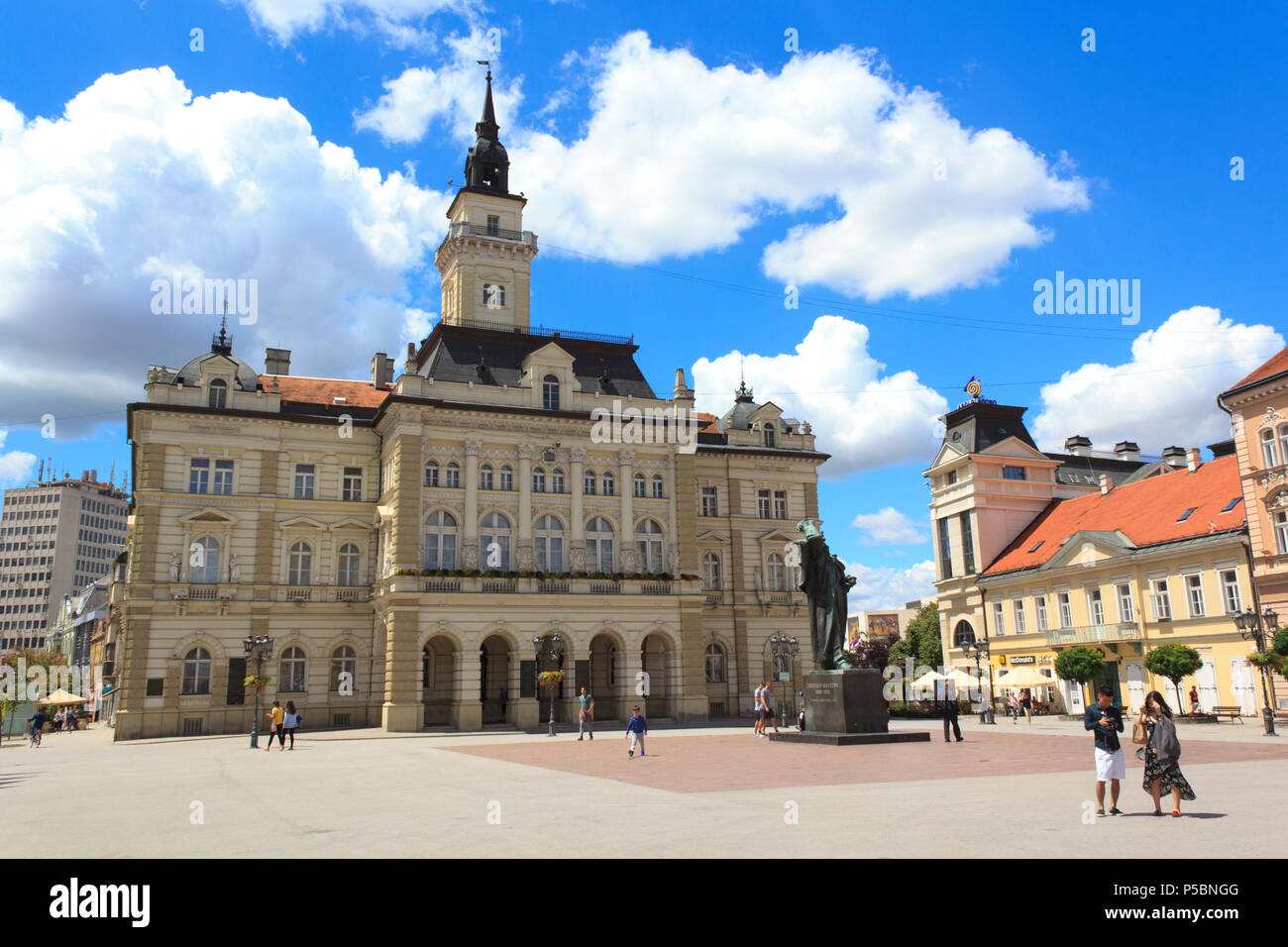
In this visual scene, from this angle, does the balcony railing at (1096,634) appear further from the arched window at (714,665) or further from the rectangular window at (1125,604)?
the arched window at (714,665)

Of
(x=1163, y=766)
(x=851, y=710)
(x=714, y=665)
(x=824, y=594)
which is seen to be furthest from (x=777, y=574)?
(x=1163, y=766)

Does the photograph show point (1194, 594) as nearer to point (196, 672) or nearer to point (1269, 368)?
point (1269, 368)

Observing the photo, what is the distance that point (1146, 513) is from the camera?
2002 inches

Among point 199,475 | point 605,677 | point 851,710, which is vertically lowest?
point 851,710

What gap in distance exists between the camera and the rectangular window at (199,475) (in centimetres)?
4572

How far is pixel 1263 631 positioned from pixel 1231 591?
4814mm

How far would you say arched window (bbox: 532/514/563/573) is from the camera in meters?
47.5

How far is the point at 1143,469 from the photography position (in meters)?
61.4

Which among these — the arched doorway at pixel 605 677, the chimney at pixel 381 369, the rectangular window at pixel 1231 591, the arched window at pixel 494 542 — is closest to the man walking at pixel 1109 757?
the rectangular window at pixel 1231 591

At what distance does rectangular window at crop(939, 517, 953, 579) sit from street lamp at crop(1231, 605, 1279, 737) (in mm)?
24276
